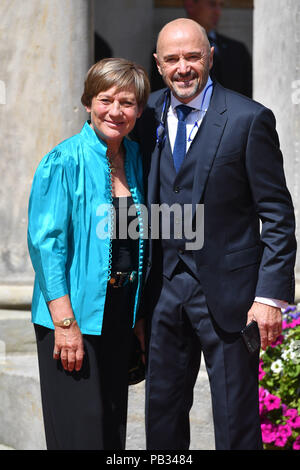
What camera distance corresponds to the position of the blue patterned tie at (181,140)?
11.1 feet

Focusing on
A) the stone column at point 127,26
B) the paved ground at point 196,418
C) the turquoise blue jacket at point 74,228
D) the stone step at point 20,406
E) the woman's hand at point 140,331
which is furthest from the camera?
the stone column at point 127,26

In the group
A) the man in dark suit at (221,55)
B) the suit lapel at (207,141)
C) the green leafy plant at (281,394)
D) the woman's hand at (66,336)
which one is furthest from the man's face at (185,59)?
the man in dark suit at (221,55)

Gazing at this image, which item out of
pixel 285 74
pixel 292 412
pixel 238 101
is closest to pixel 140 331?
pixel 238 101

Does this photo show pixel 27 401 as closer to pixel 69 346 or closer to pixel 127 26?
pixel 69 346

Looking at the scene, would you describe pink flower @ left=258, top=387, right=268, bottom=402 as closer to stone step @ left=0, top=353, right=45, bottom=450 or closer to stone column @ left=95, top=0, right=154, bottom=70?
stone step @ left=0, top=353, right=45, bottom=450

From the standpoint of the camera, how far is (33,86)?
4.82 m

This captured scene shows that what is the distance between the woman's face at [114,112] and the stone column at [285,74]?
1.70 metres

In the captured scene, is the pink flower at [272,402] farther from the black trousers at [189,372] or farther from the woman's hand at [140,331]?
the woman's hand at [140,331]

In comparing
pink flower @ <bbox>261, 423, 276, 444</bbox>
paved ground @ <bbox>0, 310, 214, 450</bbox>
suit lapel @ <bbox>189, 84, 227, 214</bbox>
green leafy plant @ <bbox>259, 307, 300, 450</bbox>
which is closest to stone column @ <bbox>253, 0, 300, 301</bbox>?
green leafy plant @ <bbox>259, 307, 300, 450</bbox>

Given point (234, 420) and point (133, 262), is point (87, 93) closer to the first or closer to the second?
point (133, 262)

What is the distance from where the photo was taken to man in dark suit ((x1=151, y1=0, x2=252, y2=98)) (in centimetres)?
639

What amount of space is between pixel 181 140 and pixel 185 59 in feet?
1.06
